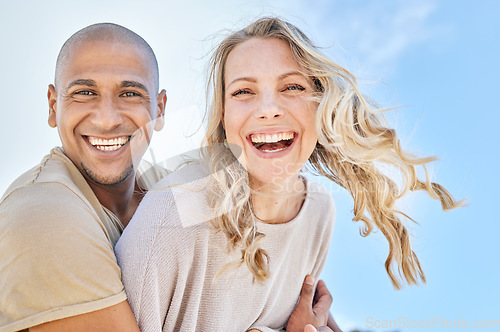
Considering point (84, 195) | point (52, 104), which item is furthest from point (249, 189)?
point (52, 104)

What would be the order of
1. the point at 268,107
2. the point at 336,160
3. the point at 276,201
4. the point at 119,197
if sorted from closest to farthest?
the point at 268,107, the point at 276,201, the point at 119,197, the point at 336,160

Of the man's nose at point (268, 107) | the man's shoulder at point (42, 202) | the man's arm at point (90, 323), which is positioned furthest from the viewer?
the man's nose at point (268, 107)

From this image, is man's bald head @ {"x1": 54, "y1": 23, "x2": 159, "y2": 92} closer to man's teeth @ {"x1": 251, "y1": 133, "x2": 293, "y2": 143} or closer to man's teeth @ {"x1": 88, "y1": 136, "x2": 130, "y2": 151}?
man's teeth @ {"x1": 88, "y1": 136, "x2": 130, "y2": 151}

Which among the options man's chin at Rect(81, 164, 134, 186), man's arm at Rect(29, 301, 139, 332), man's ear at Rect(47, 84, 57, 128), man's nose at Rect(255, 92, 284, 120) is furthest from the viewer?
man's ear at Rect(47, 84, 57, 128)

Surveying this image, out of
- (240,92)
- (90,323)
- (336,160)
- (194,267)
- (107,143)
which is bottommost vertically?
(90,323)

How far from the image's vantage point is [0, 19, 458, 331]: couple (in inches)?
79.9

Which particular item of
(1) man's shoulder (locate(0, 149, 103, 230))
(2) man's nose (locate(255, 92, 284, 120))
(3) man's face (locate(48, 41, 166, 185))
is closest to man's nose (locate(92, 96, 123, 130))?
(3) man's face (locate(48, 41, 166, 185))

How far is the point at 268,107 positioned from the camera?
244 centimetres

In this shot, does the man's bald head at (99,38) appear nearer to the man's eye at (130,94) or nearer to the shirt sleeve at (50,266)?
the man's eye at (130,94)

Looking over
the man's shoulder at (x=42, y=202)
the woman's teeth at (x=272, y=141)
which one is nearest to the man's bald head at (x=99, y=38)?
the man's shoulder at (x=42, y=202)

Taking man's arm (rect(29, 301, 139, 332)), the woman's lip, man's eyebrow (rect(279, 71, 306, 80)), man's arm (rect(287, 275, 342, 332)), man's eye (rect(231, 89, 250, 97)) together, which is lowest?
A: man's arm (rect(287, 275, 342, 332))

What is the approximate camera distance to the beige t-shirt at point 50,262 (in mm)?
1961

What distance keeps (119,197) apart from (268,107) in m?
1.15

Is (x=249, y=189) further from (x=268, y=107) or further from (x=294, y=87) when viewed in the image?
(x=294, y=87)
